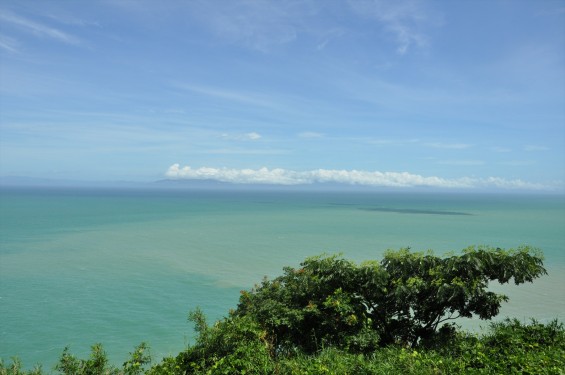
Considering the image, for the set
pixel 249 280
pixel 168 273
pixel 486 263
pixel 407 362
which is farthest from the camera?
pixel 168 273

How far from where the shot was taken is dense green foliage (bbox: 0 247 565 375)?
8297 mm

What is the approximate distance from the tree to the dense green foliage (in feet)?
0.09

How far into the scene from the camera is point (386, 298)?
11.6 meters

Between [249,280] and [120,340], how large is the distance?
41.4ft

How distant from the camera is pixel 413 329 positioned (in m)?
11.9

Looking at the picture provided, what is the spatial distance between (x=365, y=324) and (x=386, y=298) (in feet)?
3.87

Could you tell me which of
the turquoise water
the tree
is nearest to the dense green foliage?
the tree

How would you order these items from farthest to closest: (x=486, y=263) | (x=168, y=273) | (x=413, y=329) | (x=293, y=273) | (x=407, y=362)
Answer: (x=168, y=273)
(x=293, y=273)
(x=413, y=329)
(x=486, y=263)
(x=407, y=362)

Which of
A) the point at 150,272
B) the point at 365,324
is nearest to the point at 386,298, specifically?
the point at 365,324

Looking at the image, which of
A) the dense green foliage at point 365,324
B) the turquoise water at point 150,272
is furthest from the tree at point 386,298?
the turquoise water at point 150,272

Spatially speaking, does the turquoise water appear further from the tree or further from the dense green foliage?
the tree

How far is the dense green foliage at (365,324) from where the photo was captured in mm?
8297

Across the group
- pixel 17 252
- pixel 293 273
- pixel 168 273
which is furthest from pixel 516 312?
pixel 17 252

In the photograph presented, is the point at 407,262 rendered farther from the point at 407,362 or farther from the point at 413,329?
the point at 407,362
